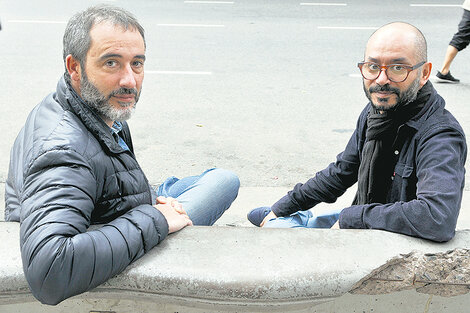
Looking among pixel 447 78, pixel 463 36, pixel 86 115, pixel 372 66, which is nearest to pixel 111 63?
pixel 86 115

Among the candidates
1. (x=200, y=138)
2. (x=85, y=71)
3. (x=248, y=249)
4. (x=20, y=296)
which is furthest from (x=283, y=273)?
(x=200, y=138)

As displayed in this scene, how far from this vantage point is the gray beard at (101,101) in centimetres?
209

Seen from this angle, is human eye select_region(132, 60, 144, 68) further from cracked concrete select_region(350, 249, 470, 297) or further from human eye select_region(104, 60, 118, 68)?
cracked concrete select_region(350, 249, 470, 297)

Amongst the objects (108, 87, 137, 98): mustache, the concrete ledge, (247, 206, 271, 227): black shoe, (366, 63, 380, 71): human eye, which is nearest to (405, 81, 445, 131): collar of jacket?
(366, 63, 380, 71): human eye

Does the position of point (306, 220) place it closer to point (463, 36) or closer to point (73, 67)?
point (73, 67)

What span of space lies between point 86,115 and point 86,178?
29cm

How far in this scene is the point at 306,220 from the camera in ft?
9.18

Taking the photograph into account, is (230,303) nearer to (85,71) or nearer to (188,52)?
(85,71)

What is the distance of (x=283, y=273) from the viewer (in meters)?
1.81

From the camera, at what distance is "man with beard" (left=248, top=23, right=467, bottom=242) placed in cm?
204

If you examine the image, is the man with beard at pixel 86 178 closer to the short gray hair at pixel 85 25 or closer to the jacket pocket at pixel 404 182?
the short gray hair at pixel 85 25

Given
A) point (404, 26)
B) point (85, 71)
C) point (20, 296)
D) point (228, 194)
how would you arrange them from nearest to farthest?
1. point (20, 296)
2. point (85, 71)
3. point (404, 26)
4. point (228, 194)

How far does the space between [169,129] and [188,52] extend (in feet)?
9.46

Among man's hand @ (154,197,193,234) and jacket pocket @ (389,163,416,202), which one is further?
jacket pocket @ (389,163,416,202)
